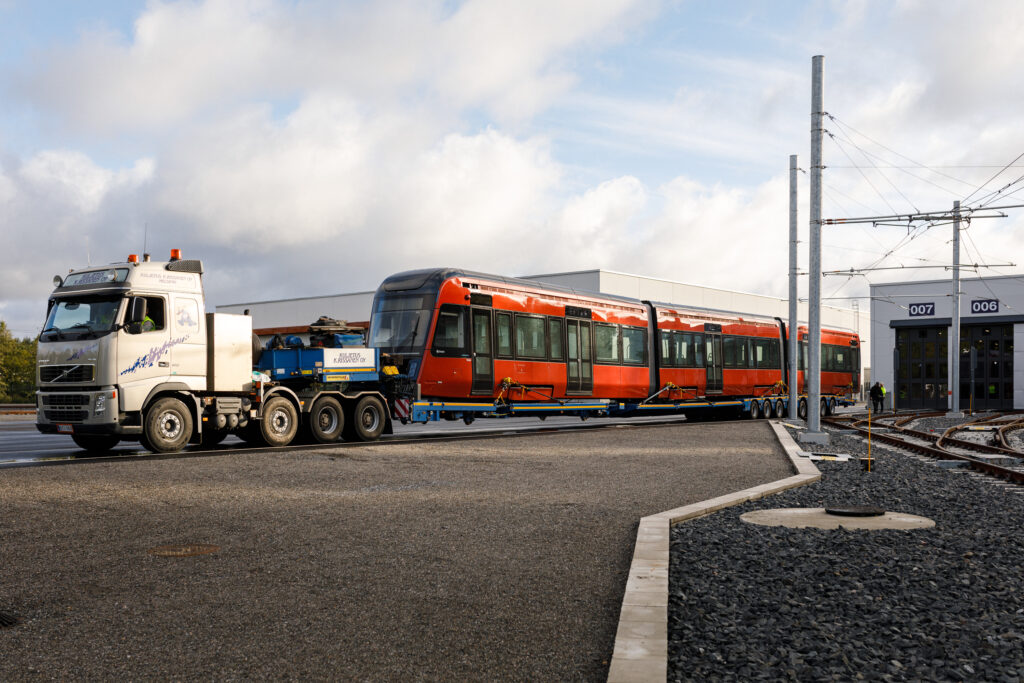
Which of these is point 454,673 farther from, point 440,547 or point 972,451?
point 972,451

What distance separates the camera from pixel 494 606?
596cm

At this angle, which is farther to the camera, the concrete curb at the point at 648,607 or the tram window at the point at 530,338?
the tram window at the point at 530,338

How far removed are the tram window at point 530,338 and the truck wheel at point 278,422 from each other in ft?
21.5

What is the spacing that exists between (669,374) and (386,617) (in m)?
25.5

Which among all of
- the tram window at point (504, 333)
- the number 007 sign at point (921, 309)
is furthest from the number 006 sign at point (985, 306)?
the tram window at point (504, 333)

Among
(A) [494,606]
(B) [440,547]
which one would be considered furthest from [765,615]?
(B) [440,547]

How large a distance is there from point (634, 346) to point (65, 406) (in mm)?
17033

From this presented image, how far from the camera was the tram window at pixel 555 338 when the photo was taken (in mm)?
24625

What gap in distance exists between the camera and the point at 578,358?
2573 cm

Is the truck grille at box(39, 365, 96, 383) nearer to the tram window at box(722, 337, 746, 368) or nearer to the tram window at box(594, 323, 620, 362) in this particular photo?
the tram window at box(594, 323, 620, 362)

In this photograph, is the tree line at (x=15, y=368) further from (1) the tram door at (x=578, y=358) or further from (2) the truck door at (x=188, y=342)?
(2) the truck door at (x=188, y=342)

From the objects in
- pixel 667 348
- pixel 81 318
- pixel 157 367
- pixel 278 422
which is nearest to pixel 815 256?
pixel 667 348

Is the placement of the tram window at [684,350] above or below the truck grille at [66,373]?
above

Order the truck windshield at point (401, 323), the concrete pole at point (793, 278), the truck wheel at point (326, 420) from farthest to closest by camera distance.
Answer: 1. the concrete pole at point (793, 278)
2. the truck windshield at point (401, 323)
3. the truck wheel at point (326, 420)
